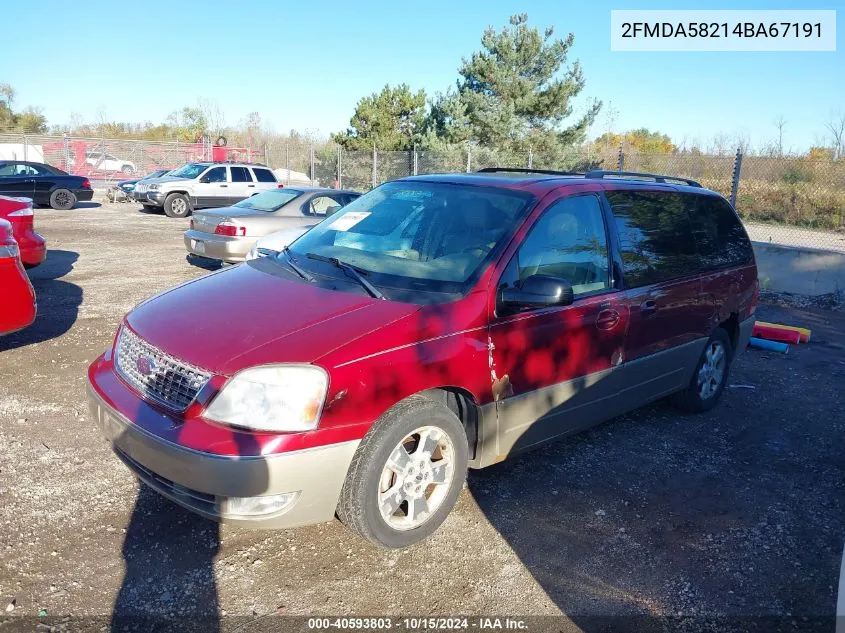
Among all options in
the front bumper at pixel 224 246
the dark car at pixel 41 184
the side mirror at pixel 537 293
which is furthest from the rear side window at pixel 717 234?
the dark car at pixel 41 184

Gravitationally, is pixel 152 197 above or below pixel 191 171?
below

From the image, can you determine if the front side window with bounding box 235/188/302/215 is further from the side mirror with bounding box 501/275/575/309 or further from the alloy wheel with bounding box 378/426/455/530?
the alloy wheel with bounding box 378/426/455/530

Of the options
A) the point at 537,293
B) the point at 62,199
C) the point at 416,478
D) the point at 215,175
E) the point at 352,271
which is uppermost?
the point at 215,175

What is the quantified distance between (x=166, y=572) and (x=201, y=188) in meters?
17.7

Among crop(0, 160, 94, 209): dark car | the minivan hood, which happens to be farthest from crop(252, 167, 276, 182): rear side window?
the minivan hood

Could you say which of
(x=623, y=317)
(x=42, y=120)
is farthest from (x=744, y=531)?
(x=42, y=120)

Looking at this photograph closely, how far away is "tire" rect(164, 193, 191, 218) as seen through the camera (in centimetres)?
1891

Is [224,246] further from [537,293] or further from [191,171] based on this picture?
[191,171]

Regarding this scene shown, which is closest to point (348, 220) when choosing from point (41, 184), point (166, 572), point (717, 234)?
point (166, 572)

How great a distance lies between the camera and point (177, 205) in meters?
19.1

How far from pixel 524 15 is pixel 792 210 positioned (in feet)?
37.4

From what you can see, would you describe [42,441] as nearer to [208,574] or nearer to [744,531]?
[208,574]

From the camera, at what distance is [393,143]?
27922mm

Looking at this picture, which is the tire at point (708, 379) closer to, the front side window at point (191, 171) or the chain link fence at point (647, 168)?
the chain link fence at point (647, 168)
